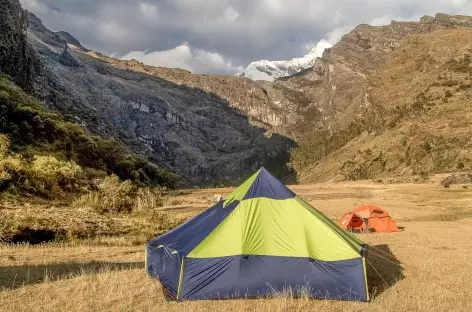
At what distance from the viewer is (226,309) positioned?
9.62 metres

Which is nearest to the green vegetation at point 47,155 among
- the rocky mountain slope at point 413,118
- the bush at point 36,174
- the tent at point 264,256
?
the bush at point 36,174

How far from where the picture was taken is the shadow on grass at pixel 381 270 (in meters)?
11.4

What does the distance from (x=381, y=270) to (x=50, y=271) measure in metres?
9.27

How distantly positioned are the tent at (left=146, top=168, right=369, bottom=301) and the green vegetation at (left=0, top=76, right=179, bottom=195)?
60.0 feet

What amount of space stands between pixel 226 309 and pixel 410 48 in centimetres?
16178

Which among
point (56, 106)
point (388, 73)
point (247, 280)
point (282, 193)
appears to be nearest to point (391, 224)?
point (282, 193)

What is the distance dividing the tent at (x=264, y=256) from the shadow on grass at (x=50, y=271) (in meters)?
1.68

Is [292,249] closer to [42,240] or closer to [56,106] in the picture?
[42,240]

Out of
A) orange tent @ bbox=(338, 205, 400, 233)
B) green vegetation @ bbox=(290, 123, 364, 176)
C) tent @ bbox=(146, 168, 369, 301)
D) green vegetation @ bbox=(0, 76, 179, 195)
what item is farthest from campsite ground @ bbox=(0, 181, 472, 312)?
green vegetation @ bbox=(290, 123, 364, 176)

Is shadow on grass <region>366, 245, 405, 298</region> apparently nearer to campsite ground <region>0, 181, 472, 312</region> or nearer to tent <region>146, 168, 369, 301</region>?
campsite ground <region>0, 181, 472, 312</region>

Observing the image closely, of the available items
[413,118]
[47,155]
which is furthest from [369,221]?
[413,118]

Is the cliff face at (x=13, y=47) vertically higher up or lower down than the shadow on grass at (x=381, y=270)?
higher up

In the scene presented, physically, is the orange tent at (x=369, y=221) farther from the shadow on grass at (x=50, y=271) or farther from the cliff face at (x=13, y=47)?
the cliff face at (x=13, y=47)

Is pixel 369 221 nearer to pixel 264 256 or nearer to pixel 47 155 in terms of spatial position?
pixel 264 256
